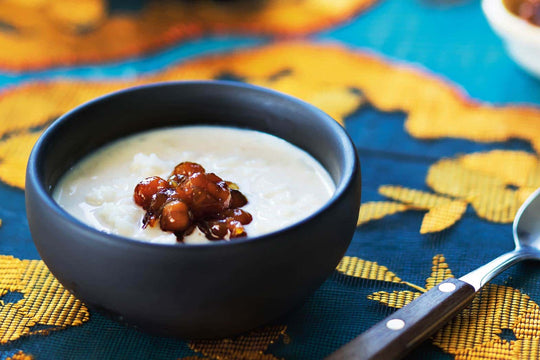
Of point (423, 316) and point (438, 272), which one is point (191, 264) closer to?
point (423, 316)

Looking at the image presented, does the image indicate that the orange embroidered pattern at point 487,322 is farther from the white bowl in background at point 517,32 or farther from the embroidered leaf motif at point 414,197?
the white bowl in background at point 517,32

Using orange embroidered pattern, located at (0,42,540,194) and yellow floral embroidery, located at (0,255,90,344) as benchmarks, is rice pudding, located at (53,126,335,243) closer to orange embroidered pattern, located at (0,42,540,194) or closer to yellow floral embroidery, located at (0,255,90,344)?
yellow floral embroidery, located at (0,255,90,344)

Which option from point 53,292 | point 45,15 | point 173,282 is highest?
point 173,282

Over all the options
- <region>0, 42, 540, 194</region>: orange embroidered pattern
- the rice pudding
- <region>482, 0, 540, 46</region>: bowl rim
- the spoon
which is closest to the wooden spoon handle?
the spoon

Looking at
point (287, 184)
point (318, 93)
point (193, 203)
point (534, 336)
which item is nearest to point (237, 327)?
point (193, 203)

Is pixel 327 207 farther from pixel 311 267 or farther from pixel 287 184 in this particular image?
pixel 287 184

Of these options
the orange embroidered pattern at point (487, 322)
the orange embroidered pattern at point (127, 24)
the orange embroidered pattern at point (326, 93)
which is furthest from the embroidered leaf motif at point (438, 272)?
the orange embroidered pattern at point (127, 24)
